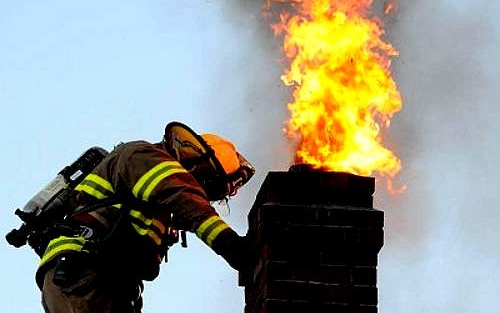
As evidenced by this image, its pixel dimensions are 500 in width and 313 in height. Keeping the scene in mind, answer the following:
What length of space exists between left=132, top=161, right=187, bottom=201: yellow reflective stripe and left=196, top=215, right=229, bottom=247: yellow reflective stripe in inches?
15.6

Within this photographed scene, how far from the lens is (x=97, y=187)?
5.32 meters

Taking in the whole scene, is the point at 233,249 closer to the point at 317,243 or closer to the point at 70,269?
the point at 317,243

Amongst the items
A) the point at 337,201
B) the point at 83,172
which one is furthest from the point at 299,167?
the point at 83,172

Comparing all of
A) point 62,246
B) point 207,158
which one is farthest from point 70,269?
point 207,158

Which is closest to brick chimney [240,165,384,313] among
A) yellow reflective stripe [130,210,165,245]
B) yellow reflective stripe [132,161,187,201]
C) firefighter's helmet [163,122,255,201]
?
yellow reflective stripe [132,161,187,201]

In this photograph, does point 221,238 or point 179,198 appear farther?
point 179,198

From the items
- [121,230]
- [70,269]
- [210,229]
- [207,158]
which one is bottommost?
[70,269]

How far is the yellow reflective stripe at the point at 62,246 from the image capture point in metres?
5.17

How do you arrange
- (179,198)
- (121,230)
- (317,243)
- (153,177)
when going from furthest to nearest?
(121,230), (153,177), (179,198), (317,243)

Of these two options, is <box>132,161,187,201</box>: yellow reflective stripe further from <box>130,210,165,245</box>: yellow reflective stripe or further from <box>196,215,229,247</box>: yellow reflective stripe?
<box>196,215,229,247</box>: yellow reflective stripe

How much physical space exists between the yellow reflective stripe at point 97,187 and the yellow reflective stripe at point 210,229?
77 cm

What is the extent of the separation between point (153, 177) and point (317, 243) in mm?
922

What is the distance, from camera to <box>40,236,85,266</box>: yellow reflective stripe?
517 centimetres

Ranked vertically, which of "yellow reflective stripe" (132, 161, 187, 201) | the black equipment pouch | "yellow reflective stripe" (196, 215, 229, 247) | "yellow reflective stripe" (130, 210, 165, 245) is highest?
"yellow reflective stripe" (132, 161, 187, 201)
